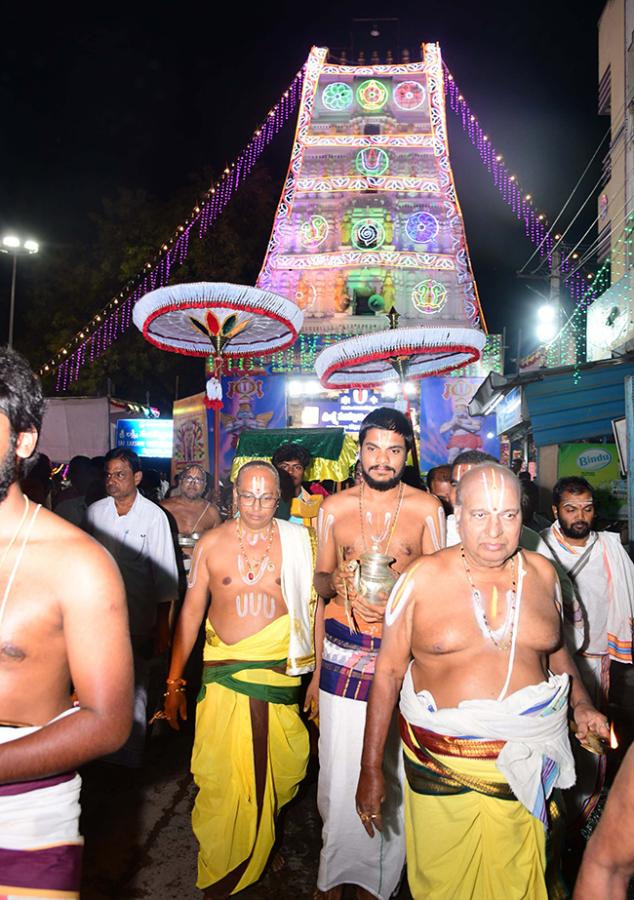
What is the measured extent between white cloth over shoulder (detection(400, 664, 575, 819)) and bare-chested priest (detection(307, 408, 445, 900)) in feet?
2.42

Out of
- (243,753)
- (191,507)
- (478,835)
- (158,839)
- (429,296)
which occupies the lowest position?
(158,839)

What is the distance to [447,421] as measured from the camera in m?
20.3

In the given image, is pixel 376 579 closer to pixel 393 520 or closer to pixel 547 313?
pixel 393 520

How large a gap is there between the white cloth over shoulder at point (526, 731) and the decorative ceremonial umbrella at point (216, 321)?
5376mm

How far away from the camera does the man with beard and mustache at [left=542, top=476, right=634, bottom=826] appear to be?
180 inches

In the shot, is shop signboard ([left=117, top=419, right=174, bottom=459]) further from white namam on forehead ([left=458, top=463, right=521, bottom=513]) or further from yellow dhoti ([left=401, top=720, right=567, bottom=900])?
yellow dhoti ([left=401, top=720, right=567, bottom=900])

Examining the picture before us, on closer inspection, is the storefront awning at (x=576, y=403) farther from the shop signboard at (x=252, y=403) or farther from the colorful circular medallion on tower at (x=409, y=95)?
the colorful circular medallion on tower at (x=409, y=95)

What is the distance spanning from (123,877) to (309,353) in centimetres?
1911

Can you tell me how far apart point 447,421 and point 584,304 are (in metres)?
6.13

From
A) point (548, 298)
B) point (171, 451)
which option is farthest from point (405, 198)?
point (171, 451)

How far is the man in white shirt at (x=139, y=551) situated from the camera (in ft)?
17.5

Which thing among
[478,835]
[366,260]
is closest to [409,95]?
[366,260]

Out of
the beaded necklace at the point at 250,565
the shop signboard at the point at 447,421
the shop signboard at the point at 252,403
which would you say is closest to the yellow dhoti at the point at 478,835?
the beaded necklace at the point at 250,565

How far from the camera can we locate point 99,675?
1.77m
